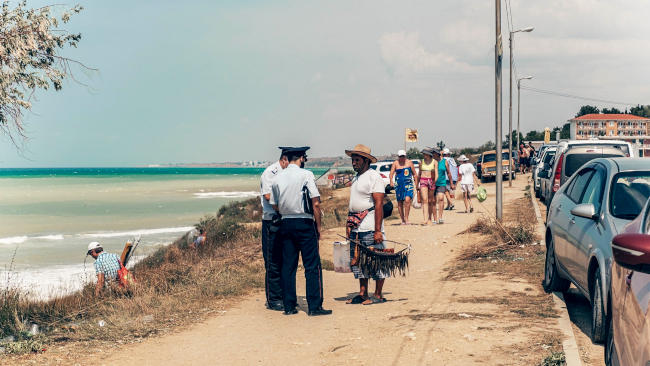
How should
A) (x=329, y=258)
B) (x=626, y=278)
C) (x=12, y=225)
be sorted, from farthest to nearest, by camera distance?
(x=12, y=225)
(x=329, y=258)
(x=626, y=278)

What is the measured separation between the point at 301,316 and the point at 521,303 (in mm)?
2619

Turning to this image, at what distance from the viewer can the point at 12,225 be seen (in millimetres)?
43312

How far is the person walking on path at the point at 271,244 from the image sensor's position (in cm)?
921

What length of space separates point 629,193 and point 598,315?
139 cm

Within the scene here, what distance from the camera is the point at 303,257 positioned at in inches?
348

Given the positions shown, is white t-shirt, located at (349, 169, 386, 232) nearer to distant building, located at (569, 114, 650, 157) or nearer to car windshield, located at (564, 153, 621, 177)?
car windshield, located at (564, 153, 621, 177)

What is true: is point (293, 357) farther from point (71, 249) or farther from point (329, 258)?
point (71, 249)

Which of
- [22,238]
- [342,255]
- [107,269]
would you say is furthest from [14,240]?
[342,255]

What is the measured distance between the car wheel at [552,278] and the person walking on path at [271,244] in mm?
3352

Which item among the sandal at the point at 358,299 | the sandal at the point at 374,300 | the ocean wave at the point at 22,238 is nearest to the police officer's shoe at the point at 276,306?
the sandal at the point at 358,299

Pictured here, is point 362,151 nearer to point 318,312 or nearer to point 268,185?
point 268,185

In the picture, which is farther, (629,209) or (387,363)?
(629,209)

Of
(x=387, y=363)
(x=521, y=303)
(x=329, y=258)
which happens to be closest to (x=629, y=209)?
(x=521, y=303)

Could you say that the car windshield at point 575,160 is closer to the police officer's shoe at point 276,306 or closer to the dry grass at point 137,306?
the dry grass at point 137,306
